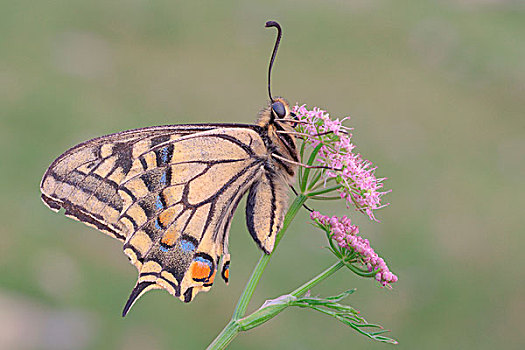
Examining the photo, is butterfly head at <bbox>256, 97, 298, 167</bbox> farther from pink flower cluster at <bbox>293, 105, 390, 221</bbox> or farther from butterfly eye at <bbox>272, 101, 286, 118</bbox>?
pink flower cluster at <bbox>293, 105, 390, 221</bbox>

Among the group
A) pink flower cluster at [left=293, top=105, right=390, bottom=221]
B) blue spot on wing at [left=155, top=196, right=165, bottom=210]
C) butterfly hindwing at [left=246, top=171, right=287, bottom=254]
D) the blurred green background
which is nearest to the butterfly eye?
pink flower cluster at [left=293, top=105, right=390, bottom=221]

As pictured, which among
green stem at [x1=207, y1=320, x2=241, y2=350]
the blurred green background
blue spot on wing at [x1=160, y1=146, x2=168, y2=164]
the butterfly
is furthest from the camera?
the blurred green background

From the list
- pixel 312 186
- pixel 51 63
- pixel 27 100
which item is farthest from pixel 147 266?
pixel 51 63

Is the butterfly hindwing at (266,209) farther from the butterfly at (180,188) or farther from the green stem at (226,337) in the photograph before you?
the green stem at (226,337)

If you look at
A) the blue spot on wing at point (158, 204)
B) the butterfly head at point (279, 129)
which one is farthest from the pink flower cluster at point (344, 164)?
the blue spot on wing at point (158, 204)

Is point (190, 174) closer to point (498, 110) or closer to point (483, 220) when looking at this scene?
point (483, 220)

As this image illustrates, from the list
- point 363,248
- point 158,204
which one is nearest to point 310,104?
point 158,204

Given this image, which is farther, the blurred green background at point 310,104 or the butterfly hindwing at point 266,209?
the blurred green background at point 310,104
